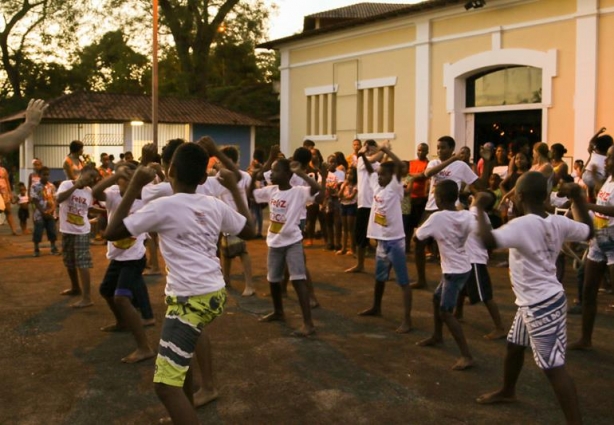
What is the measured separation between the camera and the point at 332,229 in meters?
14.1

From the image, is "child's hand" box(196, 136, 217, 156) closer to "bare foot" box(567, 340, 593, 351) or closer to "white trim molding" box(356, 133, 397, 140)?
"bare foot" box(567, 340, 593, 351)

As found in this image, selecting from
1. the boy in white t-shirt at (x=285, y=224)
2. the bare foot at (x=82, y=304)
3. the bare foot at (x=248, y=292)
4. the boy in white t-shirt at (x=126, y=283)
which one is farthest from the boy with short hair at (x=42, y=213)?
the boy in white t-shirt at (x=285, y=224)

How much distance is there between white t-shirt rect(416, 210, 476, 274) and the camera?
21.5 feet

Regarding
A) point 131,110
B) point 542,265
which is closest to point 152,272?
point 542,265

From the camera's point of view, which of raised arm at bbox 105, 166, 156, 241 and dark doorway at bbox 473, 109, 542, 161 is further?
dark doorway at bbox 473, 109, 542, 161

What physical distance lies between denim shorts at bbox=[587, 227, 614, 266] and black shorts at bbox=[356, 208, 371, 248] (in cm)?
450

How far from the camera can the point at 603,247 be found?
22.6 feet

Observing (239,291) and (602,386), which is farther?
(239,291)

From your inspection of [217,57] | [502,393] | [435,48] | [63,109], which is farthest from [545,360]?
[217,57]

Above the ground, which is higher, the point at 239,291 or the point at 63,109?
the point at 63,109

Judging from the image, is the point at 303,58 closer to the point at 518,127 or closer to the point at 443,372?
the point at 518,127

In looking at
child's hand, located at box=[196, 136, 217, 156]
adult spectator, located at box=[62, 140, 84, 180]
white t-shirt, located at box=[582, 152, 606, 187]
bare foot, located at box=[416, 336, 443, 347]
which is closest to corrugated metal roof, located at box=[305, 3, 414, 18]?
adult spectator, located at box=[62, 140, 84, 180]

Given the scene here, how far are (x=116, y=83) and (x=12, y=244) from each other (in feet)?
108

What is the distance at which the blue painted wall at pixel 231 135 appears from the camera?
105 ft
